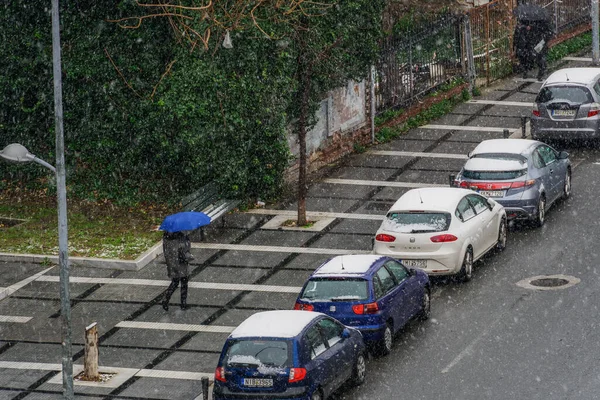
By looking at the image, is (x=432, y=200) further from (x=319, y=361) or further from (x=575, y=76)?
(x=575, y=76)

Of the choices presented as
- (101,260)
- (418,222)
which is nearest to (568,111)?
(418,222)

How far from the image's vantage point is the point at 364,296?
20.9 meters

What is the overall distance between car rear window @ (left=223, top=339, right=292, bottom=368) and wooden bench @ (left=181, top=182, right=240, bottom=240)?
1004 centimetres

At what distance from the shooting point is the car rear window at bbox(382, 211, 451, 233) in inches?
959

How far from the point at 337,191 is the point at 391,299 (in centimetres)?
1065

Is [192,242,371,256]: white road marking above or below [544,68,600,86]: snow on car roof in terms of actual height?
below

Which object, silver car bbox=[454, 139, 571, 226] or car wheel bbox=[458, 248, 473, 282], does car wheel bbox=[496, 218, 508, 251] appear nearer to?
silver car bbox=[454, 139, 571, 226]

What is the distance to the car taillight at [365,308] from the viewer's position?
68.4 feet

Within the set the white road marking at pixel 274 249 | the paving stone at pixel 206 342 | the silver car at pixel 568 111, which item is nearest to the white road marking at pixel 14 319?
the paving stone at pixel 206 342

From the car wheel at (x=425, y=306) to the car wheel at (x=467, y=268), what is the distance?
167cm

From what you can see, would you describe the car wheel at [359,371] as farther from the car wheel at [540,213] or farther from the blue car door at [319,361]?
the car wheel at [540,213]

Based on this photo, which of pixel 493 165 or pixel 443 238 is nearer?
pixel 443 238

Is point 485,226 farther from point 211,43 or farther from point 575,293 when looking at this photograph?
point 211,43

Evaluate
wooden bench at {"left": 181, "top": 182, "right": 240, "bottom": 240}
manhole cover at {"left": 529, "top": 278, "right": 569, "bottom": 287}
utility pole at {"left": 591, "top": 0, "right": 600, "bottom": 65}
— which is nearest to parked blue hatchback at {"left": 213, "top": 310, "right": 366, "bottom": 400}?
manhole cover at {"left": 529, "top": 278, "right": 569, "bottom": 287}
